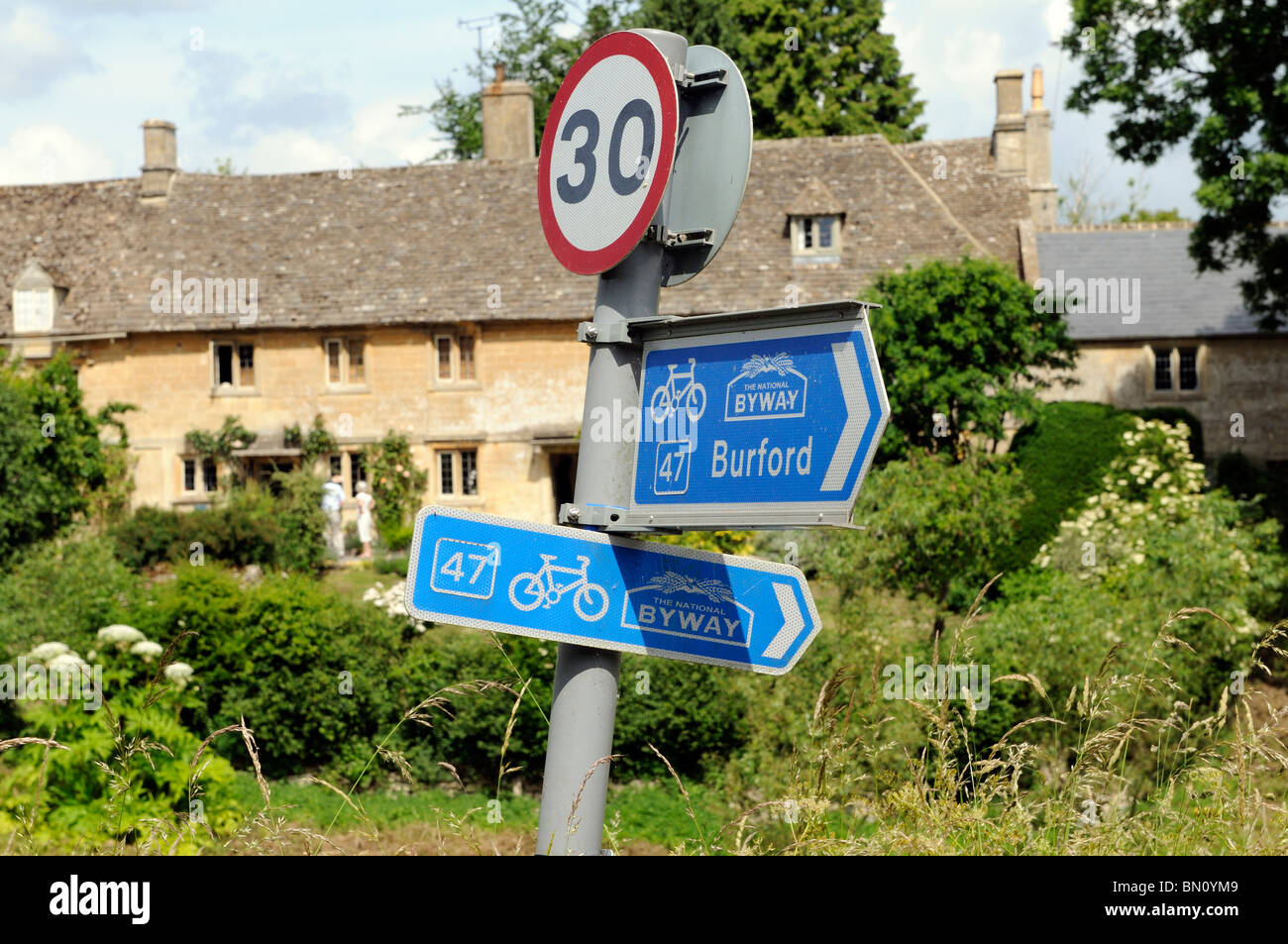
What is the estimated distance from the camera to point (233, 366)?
2992cm

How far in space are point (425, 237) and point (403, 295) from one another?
202cm

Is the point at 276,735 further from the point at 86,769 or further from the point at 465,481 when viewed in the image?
the point at 465,481

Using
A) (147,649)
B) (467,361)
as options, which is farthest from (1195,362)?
(147,649)

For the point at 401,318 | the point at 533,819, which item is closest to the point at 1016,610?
the point at 533,819

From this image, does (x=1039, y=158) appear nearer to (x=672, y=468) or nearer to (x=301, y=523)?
(x=301, y=523)

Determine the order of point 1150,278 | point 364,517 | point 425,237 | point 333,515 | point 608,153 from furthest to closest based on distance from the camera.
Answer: point 1150,278 < point 425,237 < point 364,517 < point 333,515 < point 608,153

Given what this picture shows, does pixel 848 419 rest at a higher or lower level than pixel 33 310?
lower

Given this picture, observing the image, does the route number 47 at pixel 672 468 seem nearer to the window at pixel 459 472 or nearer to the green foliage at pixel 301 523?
the green foliage at pixel 301 523

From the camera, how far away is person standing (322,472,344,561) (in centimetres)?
2614

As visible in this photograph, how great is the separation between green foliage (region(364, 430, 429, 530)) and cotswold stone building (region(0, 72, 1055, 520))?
371mm

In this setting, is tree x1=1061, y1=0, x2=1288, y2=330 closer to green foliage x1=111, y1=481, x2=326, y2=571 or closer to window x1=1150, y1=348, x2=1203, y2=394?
window x1=1150, y1=348, x2=1203, y2=394

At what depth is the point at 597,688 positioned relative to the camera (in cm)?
287

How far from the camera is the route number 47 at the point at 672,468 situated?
9.02 feet

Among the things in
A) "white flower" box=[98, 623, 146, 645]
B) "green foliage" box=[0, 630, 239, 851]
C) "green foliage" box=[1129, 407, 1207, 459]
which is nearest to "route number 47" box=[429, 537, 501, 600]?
"green foliage" box=[0, 630, 239, 851]
